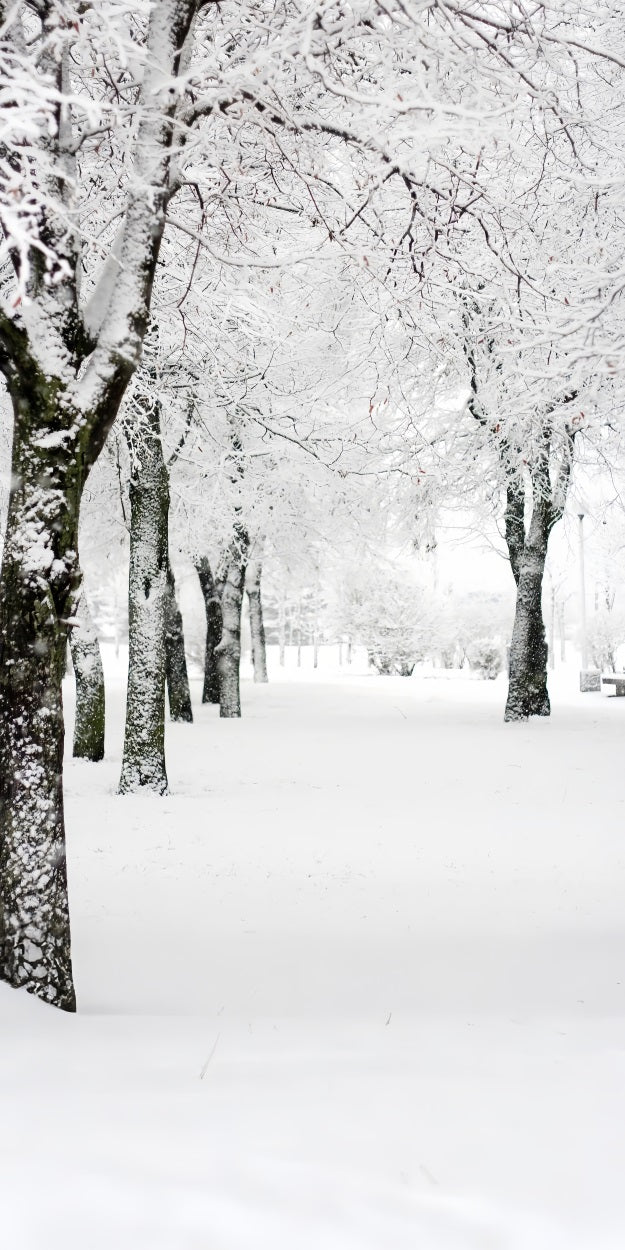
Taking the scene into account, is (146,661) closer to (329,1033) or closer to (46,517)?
(46,517)

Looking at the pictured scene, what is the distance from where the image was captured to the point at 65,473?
3.78m

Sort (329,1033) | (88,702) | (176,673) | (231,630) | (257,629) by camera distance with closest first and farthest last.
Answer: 1. (329,1033)
2. (88,702)
3. (231,630)
4. (176,673)
5. (257,629)

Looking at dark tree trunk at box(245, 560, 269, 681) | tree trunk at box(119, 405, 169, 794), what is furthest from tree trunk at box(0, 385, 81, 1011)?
dark tree trunk at box(245, 560, 269, 681)

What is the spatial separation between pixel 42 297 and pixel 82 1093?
10.4 ft

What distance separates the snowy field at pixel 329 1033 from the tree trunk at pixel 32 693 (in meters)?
0.24

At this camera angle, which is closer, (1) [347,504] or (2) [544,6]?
(2) [544,6]

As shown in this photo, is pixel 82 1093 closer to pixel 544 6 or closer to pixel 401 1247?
pixel 401 1247

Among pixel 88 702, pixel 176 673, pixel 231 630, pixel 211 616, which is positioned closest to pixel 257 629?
pixel 211 616

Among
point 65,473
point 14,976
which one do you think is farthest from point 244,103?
point 14,976

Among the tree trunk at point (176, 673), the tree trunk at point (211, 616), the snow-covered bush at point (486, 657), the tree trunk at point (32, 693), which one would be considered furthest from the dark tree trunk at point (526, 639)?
the snow-covered bush at point (486, 657)

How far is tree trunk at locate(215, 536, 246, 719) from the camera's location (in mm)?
17422

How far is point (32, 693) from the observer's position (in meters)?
3.69

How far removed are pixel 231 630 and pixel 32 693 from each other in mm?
13745

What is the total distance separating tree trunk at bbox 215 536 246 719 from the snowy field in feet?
26.4
